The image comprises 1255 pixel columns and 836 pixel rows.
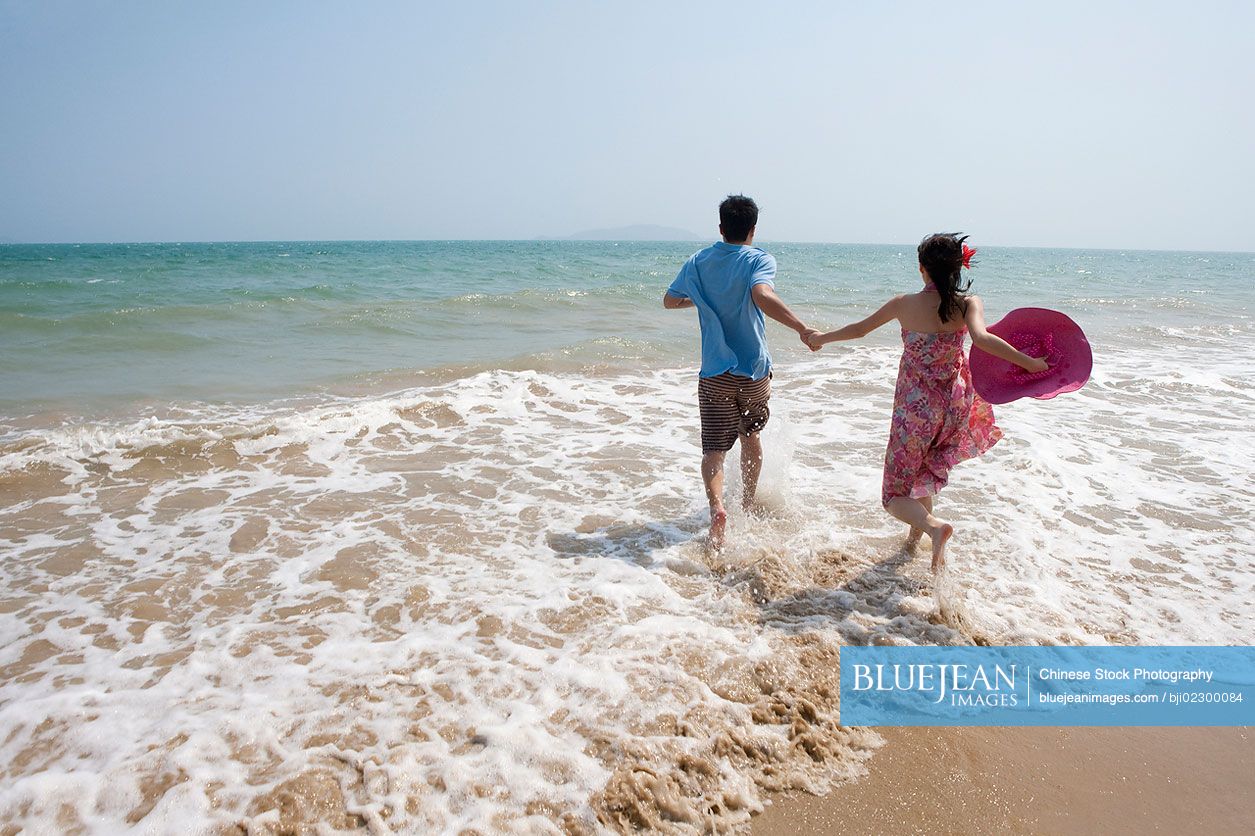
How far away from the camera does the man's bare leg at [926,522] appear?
11.6ft

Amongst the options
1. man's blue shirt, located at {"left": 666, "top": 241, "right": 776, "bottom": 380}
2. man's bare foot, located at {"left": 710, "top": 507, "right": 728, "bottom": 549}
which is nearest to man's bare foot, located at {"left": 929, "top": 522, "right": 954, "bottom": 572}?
man's bare foot, located at {"left": 710, "top": 507, "right": 728, "bottom": 549}

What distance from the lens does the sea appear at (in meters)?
2.44

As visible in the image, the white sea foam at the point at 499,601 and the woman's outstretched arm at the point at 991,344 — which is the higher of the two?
the woman's outstretched arm at the point at 991,344

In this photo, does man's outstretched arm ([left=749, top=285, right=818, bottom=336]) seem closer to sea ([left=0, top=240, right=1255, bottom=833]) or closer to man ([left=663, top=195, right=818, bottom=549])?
man ([left=663, top=195, right=818, bottom=549])

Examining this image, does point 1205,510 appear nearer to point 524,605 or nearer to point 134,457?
point 524,605

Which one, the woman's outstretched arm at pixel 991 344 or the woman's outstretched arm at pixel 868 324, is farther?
the woman's outstretched arm at pixel 868 324

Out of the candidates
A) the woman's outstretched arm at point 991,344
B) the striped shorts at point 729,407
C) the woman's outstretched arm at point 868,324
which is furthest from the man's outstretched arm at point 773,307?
the woman's outstretched arm at point 991,344

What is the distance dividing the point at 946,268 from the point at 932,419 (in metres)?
0.76

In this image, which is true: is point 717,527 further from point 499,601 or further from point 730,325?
point 499,601

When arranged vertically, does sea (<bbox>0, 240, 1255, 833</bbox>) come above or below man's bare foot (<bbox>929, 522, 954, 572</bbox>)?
below

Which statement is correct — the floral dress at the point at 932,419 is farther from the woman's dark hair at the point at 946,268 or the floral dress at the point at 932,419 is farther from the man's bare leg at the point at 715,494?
the man's bare leg at the point at 715,494

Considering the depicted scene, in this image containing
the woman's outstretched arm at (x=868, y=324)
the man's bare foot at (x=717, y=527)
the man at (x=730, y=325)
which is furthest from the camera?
the man's bare foot at (x=717, y=527)

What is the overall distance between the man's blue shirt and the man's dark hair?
2.6 inches

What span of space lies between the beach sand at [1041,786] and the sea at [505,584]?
0.13m
